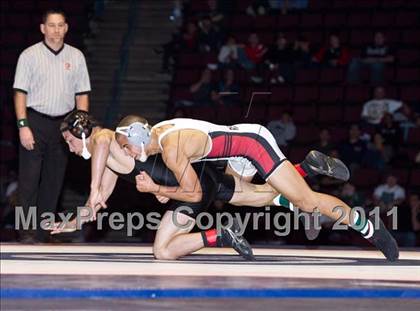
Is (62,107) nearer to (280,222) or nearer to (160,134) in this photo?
(160,134)

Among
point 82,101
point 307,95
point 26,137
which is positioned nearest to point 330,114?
point 307,95

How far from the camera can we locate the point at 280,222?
1026cm

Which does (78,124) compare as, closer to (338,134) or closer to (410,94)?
(338,134)

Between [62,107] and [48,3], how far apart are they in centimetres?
822

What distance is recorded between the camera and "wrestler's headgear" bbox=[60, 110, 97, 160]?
251 inches

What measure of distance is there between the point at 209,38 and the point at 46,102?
6.57m

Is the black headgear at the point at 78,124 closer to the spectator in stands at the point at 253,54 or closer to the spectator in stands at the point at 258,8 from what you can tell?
the spectator in stands at the point at 253,54

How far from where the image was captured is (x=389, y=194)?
1050cm

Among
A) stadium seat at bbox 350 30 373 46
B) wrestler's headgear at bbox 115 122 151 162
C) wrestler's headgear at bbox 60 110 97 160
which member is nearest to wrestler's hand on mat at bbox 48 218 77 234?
wrestler's headgear at bbox 60 110 97 160

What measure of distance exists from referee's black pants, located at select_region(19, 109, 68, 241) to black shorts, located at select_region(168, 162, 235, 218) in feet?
4.40

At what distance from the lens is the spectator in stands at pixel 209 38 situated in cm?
1395

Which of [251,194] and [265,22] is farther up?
[265,22]

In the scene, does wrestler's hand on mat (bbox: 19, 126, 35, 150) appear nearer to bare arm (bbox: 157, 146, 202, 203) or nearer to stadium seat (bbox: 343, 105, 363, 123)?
Answer: bare arm (bbox: 157, 146, 202, 203)

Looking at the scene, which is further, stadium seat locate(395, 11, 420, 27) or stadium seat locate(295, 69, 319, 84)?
stadium seat locate(395, 11, 420, 27)
